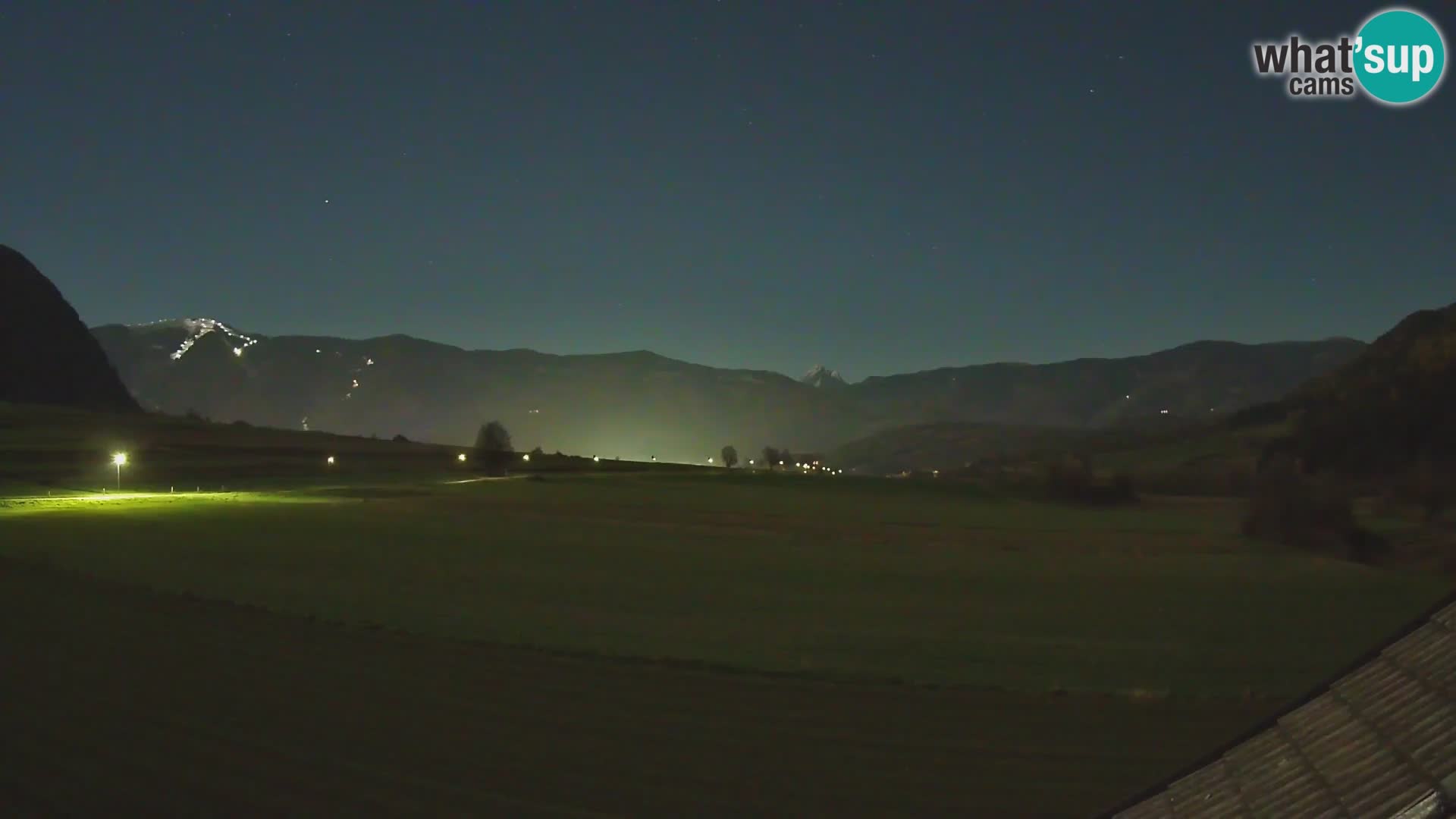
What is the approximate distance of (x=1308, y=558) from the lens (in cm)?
3809

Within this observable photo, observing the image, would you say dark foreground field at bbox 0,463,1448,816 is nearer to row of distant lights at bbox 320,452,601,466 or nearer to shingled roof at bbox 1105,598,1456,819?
shingled roof at bbox 1105,598,1456,819

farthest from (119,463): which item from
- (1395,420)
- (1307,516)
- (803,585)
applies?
(1395,420)

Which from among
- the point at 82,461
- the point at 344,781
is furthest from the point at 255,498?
the point at 344,781

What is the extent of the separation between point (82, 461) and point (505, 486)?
3049 cm

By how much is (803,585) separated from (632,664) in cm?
1289

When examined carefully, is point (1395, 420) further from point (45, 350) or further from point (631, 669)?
point (45, 350)

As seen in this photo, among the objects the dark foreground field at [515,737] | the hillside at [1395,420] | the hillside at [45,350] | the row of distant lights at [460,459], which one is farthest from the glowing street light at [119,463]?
the hillside at [45,350]

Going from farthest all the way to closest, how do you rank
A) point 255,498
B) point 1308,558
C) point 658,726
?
point 255,498 → point 1308,558 → point 658,726

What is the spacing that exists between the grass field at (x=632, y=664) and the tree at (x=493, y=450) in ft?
186

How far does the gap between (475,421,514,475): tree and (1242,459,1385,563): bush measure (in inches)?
2661

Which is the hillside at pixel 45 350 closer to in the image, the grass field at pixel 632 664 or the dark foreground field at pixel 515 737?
the grass field at pixel 632 664

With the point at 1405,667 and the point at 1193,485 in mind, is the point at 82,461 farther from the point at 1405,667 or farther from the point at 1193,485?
the point at 1405,667

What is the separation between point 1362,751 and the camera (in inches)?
158

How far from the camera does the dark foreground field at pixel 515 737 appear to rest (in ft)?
33.0
